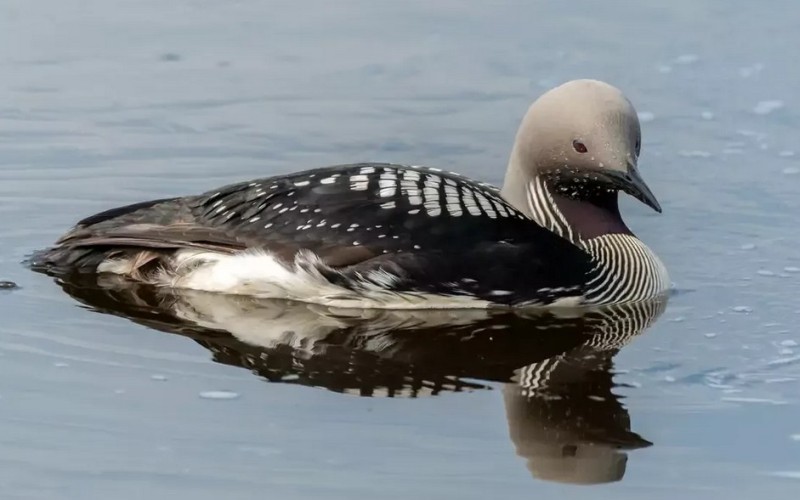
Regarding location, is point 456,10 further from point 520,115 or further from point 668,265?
point 668,265

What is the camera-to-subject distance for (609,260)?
551cm

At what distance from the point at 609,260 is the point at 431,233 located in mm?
686

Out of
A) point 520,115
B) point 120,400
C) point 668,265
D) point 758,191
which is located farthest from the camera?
point 520,115

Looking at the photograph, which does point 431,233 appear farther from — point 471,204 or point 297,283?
point 297,283

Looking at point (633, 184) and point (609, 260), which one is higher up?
point (633, 184)

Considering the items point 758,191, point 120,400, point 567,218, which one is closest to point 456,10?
point 758,191

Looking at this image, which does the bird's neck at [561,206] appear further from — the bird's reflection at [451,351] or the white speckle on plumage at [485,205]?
the bird's reflection at [451,351]

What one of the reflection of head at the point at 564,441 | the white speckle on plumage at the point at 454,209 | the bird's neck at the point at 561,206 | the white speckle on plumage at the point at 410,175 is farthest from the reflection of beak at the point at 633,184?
the reflection of head at the point at 564,441

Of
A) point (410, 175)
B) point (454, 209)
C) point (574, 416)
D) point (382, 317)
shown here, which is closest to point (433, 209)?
point (454, 209)

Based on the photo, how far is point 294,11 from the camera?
864 centimetres

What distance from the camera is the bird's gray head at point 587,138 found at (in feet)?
17.4

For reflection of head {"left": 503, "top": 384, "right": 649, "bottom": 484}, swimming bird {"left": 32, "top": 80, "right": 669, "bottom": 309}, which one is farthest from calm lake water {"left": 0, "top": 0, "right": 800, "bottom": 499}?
swimming bird {"left": 32, "top": 80, "right": 669, "bottom": 309}

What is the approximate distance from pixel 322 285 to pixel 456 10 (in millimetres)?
3705

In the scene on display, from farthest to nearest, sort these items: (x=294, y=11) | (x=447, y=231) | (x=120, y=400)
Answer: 1. (x=294, y=11)
2. (x=447, y=231)
3. (x=120, y=400)
